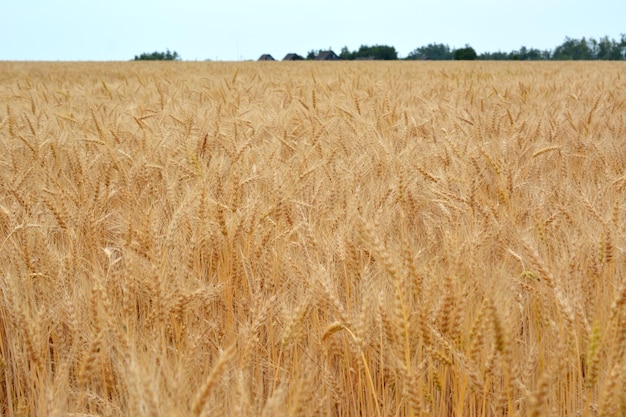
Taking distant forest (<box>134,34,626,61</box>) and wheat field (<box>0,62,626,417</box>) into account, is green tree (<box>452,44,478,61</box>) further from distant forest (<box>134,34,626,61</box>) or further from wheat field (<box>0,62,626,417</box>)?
wheat field (<box>0,62,626,417</box>)

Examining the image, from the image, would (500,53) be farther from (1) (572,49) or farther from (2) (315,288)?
(2) (315,288)

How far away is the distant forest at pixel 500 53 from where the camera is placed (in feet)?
174

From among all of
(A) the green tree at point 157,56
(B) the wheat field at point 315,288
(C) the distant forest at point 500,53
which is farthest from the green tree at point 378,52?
(B) the wheat field at point 315,288

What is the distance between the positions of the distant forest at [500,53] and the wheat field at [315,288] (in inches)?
2006

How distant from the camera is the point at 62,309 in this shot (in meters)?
1.49

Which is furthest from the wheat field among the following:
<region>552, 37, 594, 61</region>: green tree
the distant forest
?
<region>552, 37, 594, 61</region>: green tree

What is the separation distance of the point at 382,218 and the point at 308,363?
749 millimetres

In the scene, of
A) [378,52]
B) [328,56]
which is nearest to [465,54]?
[378,52]

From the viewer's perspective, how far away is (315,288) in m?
1.45

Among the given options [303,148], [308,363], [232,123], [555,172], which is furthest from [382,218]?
[232,123]

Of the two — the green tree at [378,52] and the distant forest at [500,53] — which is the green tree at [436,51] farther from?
the green tree at [378,52]

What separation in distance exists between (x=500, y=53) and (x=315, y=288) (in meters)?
72.6

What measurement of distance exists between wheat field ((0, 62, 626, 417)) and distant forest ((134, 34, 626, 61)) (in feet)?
167

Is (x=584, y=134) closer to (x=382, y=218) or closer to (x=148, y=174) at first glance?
(x=382, y=218)
